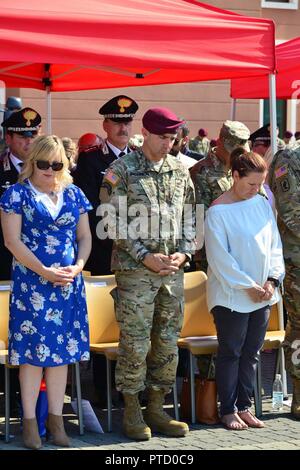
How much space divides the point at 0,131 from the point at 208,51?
4509mm

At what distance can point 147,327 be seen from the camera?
20.4 feet

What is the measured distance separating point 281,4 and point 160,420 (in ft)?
47.8

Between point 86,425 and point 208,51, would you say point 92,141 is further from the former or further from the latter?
point 86,425

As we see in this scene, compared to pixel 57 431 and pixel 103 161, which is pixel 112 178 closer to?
pixel 103 161

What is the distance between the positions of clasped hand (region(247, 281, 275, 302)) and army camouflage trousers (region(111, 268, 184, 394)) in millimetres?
433

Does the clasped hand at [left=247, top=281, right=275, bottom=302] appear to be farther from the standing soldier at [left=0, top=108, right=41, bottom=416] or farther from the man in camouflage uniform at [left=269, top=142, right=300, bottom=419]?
the standing soldier at [left=0, top=108, right=41, bottom=416]

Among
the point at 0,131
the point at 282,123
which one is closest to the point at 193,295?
the point at 0,131

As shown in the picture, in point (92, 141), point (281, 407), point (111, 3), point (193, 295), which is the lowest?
point (281, 407)

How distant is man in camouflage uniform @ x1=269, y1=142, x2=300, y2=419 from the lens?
22.2 feet

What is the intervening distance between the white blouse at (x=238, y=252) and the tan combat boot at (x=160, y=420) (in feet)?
2.17

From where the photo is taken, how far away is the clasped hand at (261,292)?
21.0 ft

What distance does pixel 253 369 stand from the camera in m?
6.59

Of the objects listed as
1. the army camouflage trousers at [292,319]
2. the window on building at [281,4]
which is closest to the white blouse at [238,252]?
the army camouflage trousers at [292,319]

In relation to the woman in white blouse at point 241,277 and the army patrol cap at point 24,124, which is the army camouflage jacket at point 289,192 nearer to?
the woman in white blouse at point 241,277
